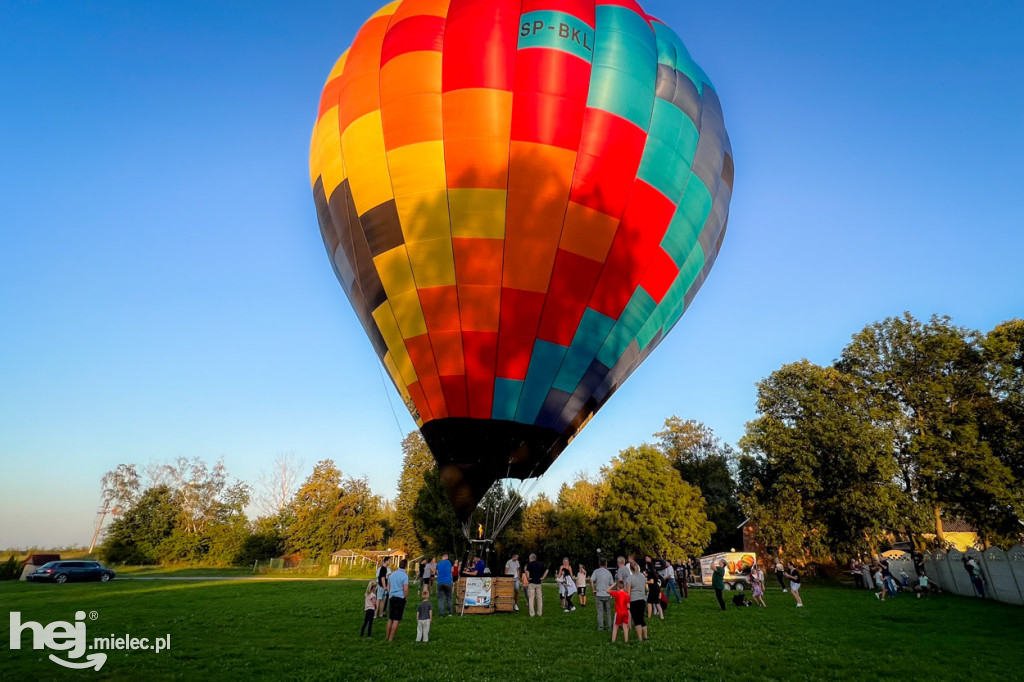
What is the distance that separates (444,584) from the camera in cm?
1202

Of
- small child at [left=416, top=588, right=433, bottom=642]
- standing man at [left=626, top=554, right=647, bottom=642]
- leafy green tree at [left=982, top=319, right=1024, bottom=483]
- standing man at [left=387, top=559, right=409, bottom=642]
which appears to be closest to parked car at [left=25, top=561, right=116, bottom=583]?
standing man at [left=387, top=559, right=409, bottom=642]

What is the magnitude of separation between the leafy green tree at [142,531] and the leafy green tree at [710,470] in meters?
42.9

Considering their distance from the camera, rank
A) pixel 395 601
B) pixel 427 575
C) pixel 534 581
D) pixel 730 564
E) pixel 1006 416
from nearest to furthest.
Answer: pixel 395 601, pixel 534 581, pixel 427 575, pixel 1006 416, pixel 730 564

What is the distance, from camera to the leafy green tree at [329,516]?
4238cm

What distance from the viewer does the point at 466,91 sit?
1188cm

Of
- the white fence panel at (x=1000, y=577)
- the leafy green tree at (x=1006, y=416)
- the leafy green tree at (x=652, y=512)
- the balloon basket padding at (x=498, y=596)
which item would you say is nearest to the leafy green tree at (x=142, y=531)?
the leafy green tree at (x=652, y=512)

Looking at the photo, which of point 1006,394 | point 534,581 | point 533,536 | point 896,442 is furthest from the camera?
point 533,536

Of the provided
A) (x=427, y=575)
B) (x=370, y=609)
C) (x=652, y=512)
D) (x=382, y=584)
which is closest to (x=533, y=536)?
(x=652, y=512)

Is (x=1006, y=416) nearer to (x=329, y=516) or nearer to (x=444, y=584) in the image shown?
(x=444, y=584)

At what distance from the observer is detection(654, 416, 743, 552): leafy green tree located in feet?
143

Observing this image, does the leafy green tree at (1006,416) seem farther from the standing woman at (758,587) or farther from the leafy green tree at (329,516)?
the leafy green tree at (329,516)

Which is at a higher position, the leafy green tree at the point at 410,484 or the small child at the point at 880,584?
the leafy green tree at the point at 410,484

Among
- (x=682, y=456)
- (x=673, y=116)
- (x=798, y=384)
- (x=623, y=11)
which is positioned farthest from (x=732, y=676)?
(x=682, y=456)

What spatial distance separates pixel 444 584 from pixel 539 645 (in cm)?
376
